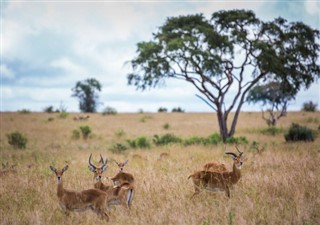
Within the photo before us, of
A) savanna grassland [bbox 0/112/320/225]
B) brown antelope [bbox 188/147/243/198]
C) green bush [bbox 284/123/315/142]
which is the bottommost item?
savanna grassland [bbox 0/112/320/225]

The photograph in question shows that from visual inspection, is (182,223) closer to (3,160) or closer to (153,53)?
(3,160)

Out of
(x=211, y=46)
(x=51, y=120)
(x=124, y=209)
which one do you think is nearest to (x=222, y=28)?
(x=211, y=46)

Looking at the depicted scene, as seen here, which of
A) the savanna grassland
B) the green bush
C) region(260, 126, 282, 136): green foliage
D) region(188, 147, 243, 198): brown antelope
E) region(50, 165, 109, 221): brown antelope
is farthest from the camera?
region(260, 126, 282, 136): green foliage

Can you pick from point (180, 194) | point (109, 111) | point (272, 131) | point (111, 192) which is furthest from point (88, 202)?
point (109, 111)

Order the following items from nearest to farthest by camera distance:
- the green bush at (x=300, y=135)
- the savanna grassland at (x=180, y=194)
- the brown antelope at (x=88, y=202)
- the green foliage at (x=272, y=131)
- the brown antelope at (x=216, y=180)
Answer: the savanna grassland at (x=180, y=194), the brown antelope at (x=88, y=202), the brown antelope at (x=216, y=180), the green bush at (x=300, y=135), the green foliage at (x=272, y=131)

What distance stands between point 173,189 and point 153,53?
17.4 metres

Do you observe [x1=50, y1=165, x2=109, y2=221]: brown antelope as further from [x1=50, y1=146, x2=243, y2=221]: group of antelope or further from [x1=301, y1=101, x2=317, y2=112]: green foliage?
[x1=301, y1=101, x2=317, y2=112]: green foliage

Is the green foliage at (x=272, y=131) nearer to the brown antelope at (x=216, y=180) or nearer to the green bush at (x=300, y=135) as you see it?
the green bush at (x=300, y=135)

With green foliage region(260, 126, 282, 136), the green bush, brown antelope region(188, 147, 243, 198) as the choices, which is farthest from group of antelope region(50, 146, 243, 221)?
green foliage region(260, 126, 282, 136)

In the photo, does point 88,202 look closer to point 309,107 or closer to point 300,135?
point 300,135

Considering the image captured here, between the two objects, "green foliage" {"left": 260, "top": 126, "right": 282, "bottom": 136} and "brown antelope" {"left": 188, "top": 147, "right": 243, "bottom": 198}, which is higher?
"green foliage" {"left": 260, "top": 126, "right": 282, "bottom": 136}

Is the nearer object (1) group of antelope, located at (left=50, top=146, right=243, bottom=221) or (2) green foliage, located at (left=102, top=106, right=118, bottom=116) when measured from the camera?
(1) group of antelope, located at (left=50, top=146, right=243, bottom=221)

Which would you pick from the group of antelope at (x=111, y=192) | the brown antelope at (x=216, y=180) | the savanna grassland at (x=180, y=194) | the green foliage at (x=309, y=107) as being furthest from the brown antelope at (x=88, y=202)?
the green foliage at (x=309, y=107)

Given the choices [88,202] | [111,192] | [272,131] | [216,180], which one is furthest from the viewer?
[272,131]
